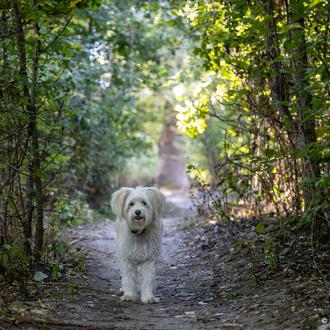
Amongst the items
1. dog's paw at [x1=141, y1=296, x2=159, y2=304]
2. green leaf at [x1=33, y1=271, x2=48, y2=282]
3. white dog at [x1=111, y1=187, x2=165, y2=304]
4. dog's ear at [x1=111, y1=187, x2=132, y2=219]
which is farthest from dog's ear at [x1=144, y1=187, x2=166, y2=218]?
green leaf at [x1=33, y1=271, x2=48, y2=282]

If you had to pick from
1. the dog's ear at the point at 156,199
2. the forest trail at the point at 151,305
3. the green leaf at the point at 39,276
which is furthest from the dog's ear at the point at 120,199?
the green leaf at the point at 39,276

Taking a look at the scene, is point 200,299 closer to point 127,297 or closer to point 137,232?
point 127,297

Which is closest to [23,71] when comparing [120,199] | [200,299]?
[120,199]

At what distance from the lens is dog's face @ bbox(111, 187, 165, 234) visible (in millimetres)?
6168

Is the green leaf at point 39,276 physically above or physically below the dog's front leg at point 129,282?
above

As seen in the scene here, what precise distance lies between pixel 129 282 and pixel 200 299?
80cm

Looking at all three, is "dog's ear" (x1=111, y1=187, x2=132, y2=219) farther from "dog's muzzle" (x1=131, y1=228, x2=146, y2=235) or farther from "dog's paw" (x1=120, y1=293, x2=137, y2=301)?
"dog's paw" (x1=120, y1=293, x2=137, y2=301)

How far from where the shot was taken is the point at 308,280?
17.4 feet

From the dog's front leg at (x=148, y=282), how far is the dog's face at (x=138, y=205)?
39 centimetres

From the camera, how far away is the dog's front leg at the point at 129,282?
20.2 ft

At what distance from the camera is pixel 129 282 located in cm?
625

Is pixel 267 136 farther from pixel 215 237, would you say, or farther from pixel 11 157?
pixel 11 157

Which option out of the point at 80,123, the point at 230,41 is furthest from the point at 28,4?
the point at 80,123

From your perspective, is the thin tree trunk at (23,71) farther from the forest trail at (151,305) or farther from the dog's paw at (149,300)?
the dog's paw at (149,300)
